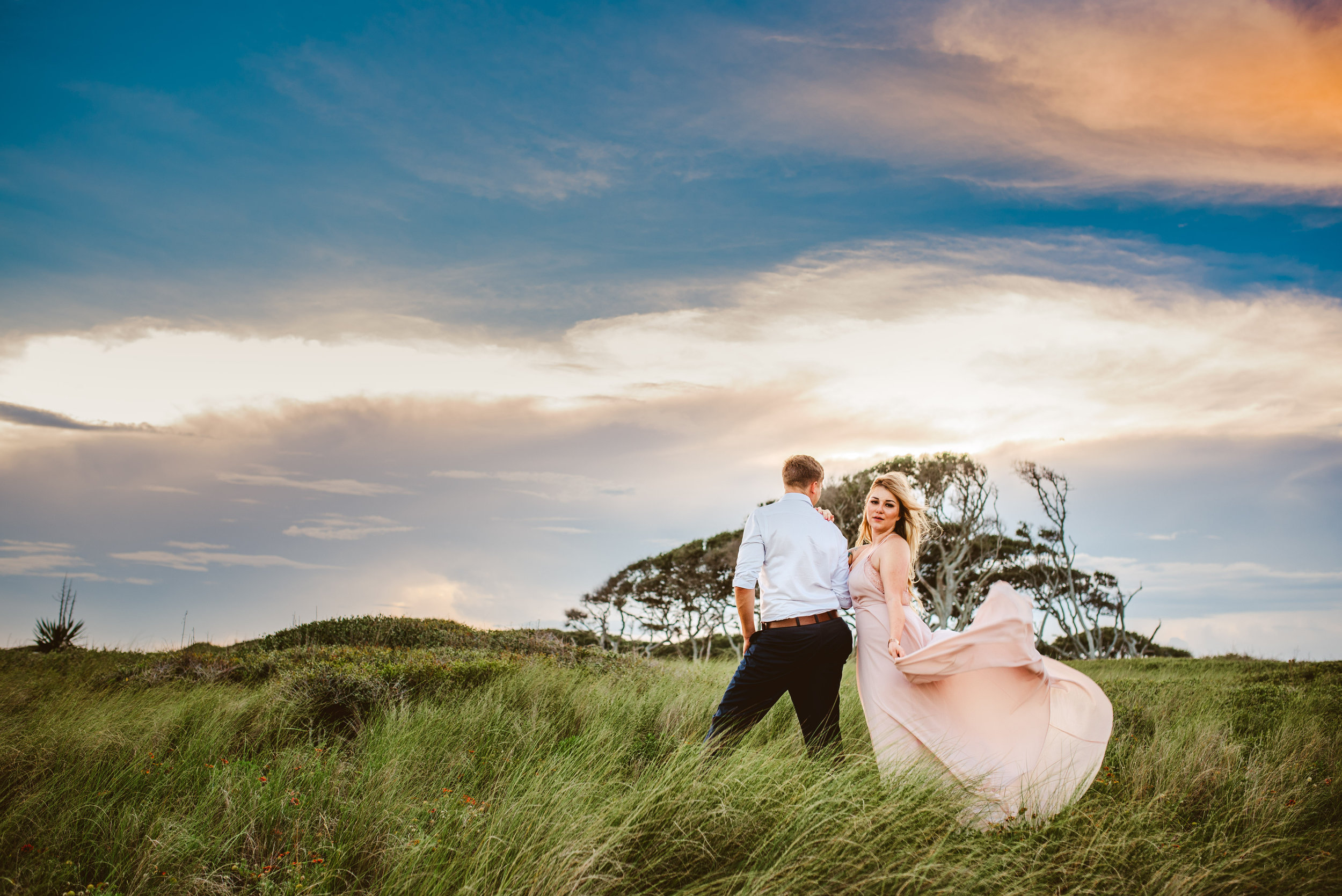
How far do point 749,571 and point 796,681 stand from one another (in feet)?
2.60

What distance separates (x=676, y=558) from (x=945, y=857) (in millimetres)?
27623

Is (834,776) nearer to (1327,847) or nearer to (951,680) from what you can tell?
(951,680)

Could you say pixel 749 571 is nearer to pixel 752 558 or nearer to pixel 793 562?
pixel 752 558

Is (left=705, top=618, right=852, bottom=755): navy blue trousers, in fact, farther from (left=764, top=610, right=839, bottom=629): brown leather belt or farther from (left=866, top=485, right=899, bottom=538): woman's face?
(left=866, top=485, right=899, bottom=538): woman's face

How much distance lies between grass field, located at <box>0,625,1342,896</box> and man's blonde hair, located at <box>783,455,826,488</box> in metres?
1.78

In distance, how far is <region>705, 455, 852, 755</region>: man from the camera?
16.3 feet

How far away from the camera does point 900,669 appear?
15.6 ft

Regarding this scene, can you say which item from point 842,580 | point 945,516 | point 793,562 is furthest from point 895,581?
point 945,516

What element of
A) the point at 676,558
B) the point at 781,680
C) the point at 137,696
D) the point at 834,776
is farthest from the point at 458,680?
the point at 676,558

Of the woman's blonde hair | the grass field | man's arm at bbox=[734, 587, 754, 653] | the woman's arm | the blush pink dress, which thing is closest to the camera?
the grass field

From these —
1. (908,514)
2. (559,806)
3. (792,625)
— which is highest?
(908,514)

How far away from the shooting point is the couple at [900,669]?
462 centimetres

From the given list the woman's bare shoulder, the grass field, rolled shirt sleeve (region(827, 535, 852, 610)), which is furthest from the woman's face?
the grass field

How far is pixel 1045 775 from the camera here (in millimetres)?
4574
